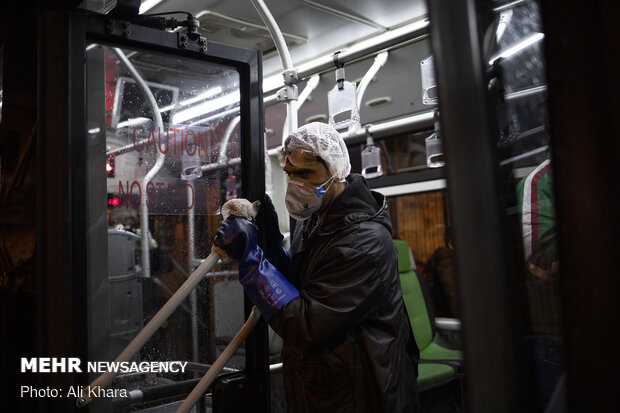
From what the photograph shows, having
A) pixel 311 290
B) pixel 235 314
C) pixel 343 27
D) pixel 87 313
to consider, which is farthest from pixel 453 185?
pixel 343 27

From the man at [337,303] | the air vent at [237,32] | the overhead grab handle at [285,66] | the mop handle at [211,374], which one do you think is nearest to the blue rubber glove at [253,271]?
the man at [337,303]

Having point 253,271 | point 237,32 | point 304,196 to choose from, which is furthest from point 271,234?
point 237,32

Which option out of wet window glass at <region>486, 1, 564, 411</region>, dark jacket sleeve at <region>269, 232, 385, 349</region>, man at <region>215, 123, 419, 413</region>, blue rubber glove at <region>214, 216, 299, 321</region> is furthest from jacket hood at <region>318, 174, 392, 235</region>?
wet window glass at <region>486, 1, 564, 411</region>

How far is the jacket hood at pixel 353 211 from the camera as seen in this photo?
1.60 m

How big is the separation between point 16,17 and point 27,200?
22.8 inches

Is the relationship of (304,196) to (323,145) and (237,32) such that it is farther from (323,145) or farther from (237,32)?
(237,32)

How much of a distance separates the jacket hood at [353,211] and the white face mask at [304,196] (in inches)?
2.9

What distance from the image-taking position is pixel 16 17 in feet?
4.97

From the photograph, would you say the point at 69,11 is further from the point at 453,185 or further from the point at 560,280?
the point at 560,280

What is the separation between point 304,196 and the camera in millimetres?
1704

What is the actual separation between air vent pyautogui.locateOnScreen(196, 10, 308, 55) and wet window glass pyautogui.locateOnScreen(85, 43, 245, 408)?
3.88 ft

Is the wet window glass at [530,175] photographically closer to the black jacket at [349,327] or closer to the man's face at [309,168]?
the black jacket at [349,327]

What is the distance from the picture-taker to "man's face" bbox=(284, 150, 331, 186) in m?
1.71

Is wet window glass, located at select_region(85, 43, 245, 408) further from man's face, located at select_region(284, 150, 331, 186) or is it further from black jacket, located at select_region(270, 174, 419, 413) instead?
black jacket, located at select_region(270, 174, 419, 413)
